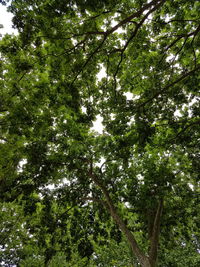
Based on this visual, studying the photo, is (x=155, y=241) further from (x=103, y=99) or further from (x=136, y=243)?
(x=103, y=99)

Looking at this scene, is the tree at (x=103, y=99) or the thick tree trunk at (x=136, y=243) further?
the thick tree trunk at (x=136, y=243)

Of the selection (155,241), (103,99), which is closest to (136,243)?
(155,241)

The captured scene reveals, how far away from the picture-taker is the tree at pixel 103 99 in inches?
225

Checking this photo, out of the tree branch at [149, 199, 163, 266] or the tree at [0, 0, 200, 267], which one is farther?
the tree branch at [149, 199, 163, 266]

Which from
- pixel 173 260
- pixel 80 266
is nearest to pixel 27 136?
pixel 173 260

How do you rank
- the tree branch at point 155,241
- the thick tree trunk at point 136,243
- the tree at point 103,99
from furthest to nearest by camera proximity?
the tree branch at point 155,241, the thick tree trunk at point 136,243, the tree at point 103,99

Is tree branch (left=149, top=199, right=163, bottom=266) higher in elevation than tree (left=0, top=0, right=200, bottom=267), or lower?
lower

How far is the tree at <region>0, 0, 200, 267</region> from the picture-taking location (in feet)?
18.8

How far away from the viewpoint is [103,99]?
810 centimetres

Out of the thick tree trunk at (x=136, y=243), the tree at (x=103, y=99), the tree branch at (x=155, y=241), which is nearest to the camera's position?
the tree at (x=103, y=99)

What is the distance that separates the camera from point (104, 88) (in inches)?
298

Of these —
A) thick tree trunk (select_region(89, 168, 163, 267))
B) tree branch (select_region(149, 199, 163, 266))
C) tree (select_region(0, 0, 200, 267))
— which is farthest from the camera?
tree branch (select_region(149, 199, 163, 266))

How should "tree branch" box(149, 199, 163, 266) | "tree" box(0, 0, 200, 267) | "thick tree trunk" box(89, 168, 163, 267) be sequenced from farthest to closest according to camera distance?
"tree branch" box(149, 199, 163, 266) → "thick tree trunk" box(89, 168, 163, 267) → "tree" box(0, 0, 200, 267)

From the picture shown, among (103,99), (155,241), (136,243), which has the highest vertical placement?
(103,99)
